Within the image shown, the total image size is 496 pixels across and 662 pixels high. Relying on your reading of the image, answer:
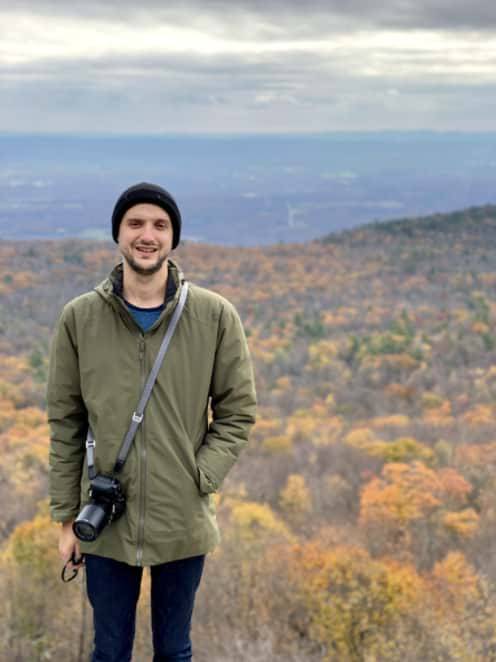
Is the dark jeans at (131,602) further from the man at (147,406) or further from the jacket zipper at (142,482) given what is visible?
the jacket zipper at (142,482)

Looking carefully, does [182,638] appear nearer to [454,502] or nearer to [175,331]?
[175,331]

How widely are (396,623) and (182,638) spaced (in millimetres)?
13260

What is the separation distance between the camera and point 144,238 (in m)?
3.29

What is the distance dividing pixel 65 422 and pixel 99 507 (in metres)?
0.44

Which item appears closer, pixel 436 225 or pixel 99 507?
pixel 99 507

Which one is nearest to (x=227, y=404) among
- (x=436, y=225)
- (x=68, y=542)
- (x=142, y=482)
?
(x=142, y=482)

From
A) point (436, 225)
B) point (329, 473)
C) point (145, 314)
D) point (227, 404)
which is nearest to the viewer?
point (145, 314)

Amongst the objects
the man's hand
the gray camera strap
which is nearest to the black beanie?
the gray camera strap

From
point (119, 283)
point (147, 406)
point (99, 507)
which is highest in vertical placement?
point (119, 283)

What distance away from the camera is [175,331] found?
3336 millimetres

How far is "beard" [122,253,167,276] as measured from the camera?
10.8 feet

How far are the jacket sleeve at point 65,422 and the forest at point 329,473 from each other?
6.04 meters

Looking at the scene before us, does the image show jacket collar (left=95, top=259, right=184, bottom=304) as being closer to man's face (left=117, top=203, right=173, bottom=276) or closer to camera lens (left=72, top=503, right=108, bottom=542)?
man's face (left=117, top=203, right=173, bottom=276)

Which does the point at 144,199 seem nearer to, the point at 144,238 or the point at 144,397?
the point at 144,238
